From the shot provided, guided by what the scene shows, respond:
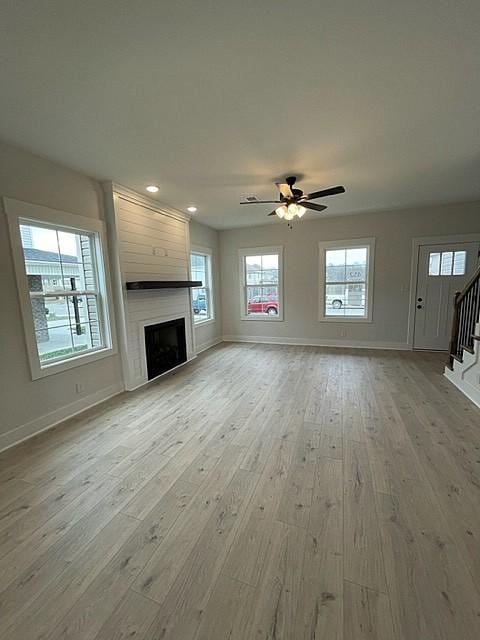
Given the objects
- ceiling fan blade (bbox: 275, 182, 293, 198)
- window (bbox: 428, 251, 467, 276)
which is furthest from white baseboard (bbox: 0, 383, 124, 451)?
window (bbox: 428, 251, 467, 276)

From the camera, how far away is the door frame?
4988 mm

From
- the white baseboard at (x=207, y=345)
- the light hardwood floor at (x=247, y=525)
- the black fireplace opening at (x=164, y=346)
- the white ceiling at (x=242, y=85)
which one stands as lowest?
the light hardwood floor at (x=247, y=525)

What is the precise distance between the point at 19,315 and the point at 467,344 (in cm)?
531

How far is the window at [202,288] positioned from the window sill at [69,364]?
2.49 m

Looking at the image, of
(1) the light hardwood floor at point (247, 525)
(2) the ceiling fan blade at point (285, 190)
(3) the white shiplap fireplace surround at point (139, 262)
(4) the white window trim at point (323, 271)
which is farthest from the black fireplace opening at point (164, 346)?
(4) the white window trim at point (323, 271)

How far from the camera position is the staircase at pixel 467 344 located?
331 centimetres

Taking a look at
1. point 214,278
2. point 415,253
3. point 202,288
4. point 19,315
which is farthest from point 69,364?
point 415,253

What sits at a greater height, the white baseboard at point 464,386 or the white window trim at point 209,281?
the white window trim at point 209,281

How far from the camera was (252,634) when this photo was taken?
45.2 inches

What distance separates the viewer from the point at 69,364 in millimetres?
3162

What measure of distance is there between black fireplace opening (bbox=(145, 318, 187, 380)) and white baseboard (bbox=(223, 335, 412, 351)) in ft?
6.56

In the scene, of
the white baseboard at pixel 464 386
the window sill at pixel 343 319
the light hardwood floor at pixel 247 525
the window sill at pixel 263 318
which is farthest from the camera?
the window sill at pixel 263 318

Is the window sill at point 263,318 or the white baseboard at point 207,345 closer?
the white baseboard at point 207,345

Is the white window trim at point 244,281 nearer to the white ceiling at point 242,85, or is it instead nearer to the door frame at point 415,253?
the door frame at point 415,253
